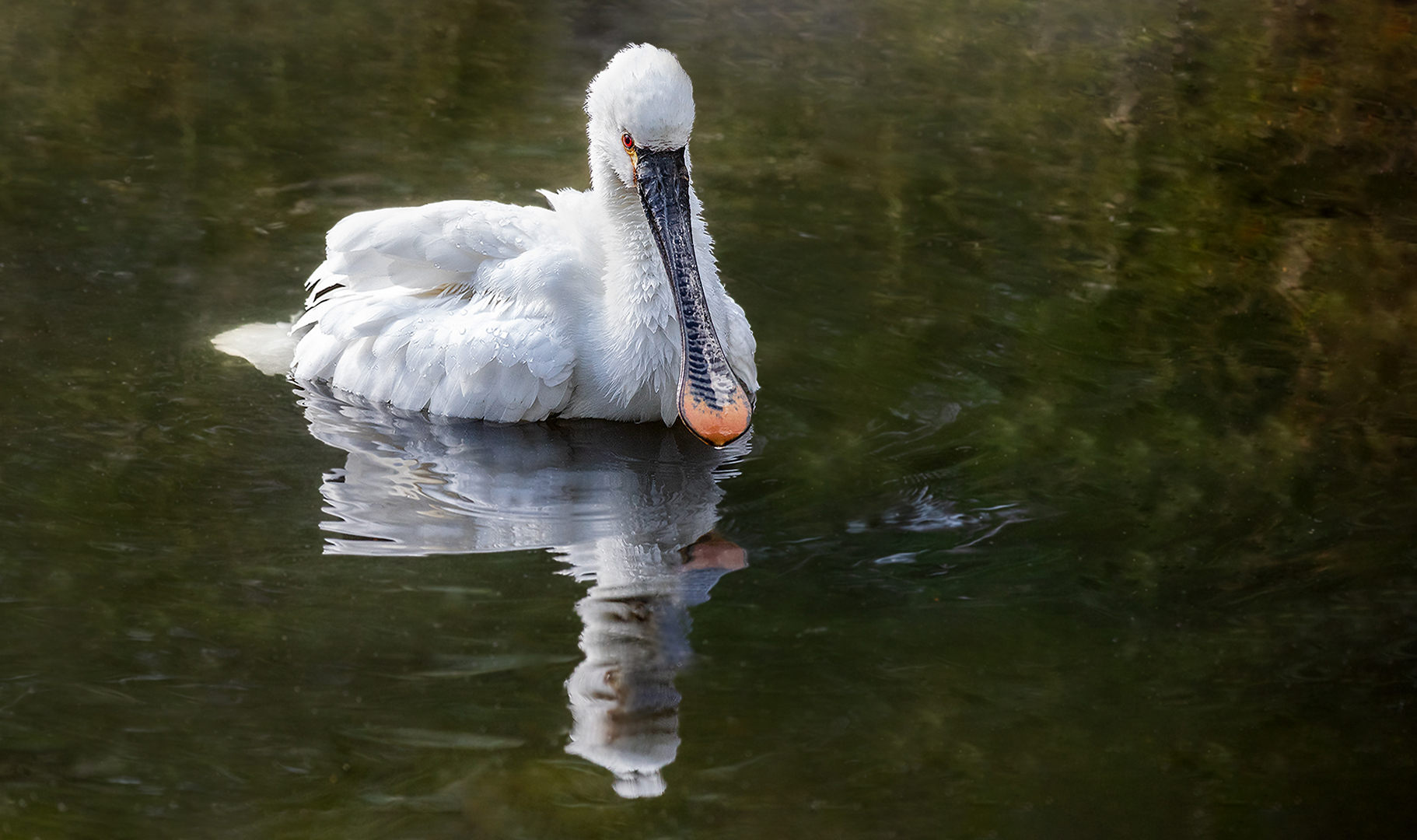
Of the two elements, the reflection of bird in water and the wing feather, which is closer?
the reflection of bird in water

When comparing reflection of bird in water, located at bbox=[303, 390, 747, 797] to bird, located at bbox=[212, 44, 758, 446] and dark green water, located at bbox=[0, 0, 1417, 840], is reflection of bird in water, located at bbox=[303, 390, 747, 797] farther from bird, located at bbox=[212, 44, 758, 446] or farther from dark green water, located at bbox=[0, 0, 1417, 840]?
bird, located at bbox=[212, 44, 758, 446]

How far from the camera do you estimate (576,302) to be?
266 inches

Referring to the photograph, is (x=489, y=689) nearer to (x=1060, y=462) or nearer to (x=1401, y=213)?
(x=1060, y=462)

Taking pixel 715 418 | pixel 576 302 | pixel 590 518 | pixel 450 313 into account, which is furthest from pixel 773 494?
pixel 450 313

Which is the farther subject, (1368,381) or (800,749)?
(1368,381)

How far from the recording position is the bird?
6.50m

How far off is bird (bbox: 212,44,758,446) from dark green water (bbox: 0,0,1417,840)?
0.18 m

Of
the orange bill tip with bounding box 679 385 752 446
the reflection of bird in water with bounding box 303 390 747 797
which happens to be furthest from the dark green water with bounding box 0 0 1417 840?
the orange bill tip with bounding box 679 385 752 446

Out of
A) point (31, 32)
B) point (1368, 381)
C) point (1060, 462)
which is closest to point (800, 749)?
point (1060, 462)

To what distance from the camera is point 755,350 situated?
7543 millimetres

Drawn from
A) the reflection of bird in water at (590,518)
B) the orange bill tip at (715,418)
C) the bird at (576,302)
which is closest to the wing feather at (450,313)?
the bird at (576,302)

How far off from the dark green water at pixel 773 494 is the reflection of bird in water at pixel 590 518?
0.07ft

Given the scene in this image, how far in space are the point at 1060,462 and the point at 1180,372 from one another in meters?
1.14

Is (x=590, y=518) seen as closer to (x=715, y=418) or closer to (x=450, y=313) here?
(x=715, y=418)
